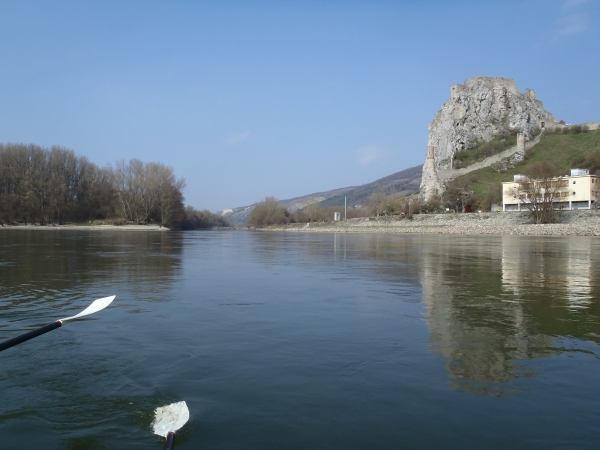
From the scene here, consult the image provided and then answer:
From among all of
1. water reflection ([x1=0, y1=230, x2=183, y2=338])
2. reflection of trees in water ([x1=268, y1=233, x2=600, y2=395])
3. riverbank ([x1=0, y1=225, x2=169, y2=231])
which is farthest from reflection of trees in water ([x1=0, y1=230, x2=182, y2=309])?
riverbank ([x1=0, y1=225, x2=169, y2=231])

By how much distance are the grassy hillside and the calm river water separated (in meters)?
90.3

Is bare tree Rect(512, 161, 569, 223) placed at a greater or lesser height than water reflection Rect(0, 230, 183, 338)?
greater

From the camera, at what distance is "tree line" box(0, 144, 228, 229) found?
86.9 metres

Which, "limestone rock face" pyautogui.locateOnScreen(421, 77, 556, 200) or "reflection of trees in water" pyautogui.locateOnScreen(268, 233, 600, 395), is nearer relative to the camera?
"reflection of trees in water" pyautogui.locateOnScreen(268, 233, 600, 395)

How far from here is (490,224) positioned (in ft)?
241

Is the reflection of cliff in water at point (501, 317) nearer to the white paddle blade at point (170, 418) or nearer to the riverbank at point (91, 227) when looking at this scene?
the white paddle blade at point (170, 418)

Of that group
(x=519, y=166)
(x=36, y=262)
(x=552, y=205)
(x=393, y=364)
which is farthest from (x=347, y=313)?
(x=519, y=166)

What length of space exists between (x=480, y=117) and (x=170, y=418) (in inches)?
5085

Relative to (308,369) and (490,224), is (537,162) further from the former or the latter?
(308,369)

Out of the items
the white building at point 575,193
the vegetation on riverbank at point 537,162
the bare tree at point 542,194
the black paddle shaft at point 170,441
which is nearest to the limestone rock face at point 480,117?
the vegetation on riverbank at point 537,162

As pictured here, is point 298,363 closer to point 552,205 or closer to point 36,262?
point 36,262

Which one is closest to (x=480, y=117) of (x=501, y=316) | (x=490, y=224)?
(x=490, y=224)

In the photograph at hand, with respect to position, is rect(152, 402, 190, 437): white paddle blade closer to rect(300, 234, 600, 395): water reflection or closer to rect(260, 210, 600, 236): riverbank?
rect(300, 234, 600, 395): water reflection

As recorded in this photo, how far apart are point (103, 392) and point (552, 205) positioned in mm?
74218
